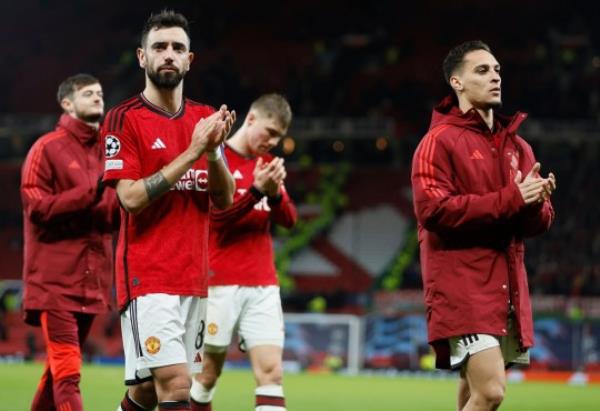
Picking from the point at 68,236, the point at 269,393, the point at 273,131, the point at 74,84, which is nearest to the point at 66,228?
the point at 68,236

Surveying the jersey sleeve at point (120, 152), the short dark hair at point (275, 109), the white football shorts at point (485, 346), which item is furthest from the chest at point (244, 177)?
the white football shorts at point (485, 346)

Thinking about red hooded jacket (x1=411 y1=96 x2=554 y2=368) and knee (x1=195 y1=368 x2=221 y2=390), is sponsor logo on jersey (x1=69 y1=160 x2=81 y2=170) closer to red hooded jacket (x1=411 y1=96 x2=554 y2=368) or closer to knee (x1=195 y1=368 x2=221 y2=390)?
knee (x1=195 y1=368 x2=221 y2=390)

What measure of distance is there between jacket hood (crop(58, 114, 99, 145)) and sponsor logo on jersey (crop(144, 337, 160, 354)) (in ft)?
8.64

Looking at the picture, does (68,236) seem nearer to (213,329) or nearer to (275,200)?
(213,329)

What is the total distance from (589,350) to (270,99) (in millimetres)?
12664

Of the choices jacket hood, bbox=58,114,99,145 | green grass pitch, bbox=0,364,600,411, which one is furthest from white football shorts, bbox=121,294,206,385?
green grass pitch, bbox=0,364,600,411

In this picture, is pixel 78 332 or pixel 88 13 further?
pixel 88 13

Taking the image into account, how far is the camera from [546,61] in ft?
104

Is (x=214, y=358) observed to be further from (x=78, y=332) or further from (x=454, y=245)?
(x=454, y=245)

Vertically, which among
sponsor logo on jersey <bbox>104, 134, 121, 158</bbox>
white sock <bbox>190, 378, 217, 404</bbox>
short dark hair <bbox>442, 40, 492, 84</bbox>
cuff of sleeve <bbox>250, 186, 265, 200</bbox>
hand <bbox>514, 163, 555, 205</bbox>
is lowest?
white sock <bbox>190, 378, 217, 404</bbox>

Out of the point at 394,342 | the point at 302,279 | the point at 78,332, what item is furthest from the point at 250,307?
the point at 302,279

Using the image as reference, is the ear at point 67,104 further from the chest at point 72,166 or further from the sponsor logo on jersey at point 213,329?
the sponsor logo on jersey at point 213,329

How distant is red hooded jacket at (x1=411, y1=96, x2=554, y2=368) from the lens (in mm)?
5629

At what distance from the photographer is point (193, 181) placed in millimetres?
5613
